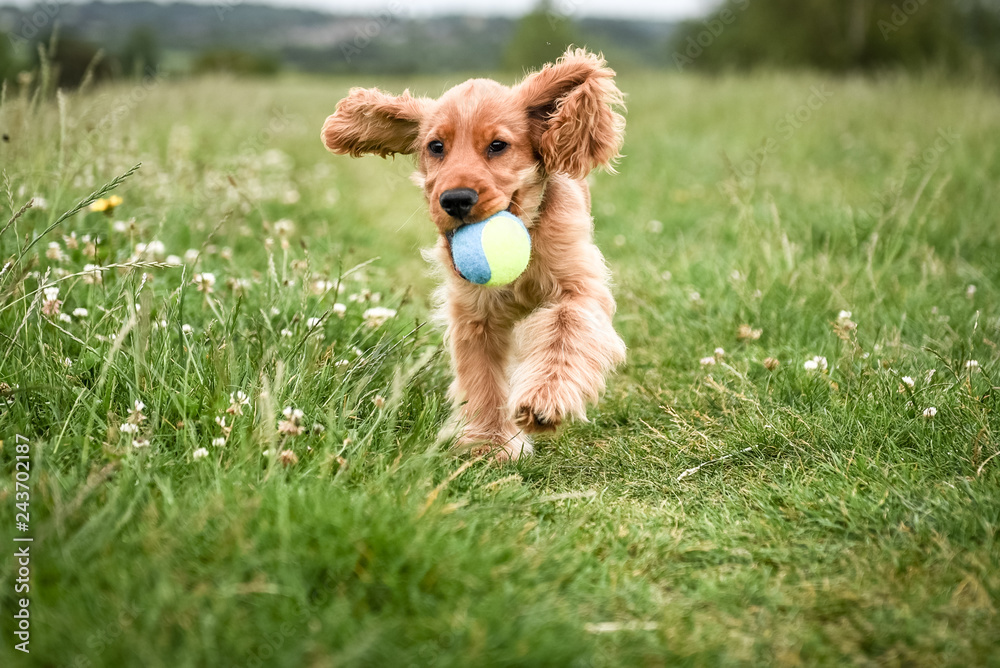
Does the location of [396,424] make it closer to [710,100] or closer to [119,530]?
[119,530]

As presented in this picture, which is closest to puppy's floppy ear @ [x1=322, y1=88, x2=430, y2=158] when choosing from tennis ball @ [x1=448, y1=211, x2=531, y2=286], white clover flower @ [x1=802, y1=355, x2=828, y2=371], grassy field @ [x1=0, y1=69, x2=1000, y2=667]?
grassy field @ [x1=0, y1=69, x2=1000, y2=667]

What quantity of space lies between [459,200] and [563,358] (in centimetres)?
62

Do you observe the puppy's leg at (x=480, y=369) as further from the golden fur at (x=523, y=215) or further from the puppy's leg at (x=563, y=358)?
the puppy's leg at (x=563, y=358)

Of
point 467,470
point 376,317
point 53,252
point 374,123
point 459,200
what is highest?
point 374,123

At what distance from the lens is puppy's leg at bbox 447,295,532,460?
286 cm

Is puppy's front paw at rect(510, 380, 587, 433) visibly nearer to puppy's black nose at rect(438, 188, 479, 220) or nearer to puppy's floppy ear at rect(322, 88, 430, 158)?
puppy's black nose at rect(438, 188, 479, 220)

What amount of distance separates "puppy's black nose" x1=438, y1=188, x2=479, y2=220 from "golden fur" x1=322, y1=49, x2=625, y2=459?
19 millimetres

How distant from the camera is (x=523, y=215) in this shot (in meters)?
2.75

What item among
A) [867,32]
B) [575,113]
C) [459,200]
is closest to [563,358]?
[459,200]

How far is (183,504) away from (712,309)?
110 inches

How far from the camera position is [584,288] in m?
2.85

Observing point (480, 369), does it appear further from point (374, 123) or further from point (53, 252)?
A: point (53, 252)

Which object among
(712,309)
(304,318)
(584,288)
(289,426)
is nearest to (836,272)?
(712,309)

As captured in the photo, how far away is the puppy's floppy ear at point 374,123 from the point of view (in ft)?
9.79
